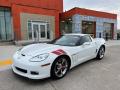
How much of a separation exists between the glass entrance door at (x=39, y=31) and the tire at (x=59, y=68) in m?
11.6

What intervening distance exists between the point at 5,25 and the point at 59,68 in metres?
11.9

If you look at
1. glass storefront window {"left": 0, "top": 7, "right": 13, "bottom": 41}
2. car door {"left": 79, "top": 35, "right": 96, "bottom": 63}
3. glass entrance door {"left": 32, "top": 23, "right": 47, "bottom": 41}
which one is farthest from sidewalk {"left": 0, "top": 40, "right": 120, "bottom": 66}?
glass entrance door {"left": 32, "top": 23, "right": 47, "bottom": 41}

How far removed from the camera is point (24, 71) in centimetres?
344

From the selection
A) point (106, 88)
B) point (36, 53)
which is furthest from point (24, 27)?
point (106, 88)

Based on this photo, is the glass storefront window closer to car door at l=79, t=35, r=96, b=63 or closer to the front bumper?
car door at l=79, t=35, r=96, b=63

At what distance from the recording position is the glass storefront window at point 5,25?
13.6 m

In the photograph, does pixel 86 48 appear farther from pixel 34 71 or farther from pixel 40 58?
pixel 34 71

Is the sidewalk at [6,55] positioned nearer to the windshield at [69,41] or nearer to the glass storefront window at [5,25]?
the windshield at [69,41]

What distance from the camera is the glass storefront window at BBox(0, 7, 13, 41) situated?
13.6 metres

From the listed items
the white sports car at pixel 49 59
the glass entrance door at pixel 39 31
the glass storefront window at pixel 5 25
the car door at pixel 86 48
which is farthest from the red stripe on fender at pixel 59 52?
the glass entrance door at pixel 39 31

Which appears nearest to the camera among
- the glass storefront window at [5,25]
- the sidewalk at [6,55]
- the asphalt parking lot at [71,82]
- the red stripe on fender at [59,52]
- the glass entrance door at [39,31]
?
the asphalt parking lot at [71,82]

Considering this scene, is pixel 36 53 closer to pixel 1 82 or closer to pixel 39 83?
pixel 39 83

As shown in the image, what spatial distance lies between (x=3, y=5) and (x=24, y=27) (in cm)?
289

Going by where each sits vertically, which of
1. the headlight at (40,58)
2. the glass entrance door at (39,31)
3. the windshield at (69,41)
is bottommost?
the headlight at (40,58)
